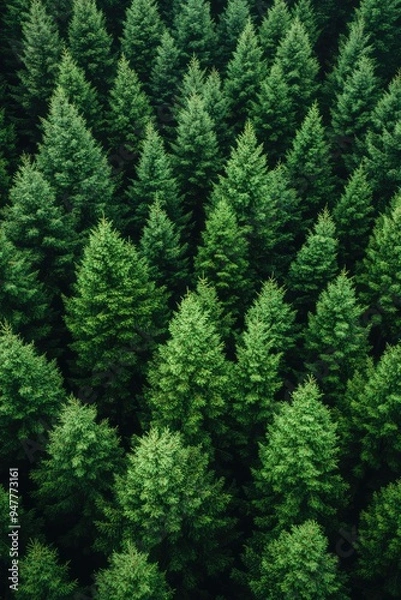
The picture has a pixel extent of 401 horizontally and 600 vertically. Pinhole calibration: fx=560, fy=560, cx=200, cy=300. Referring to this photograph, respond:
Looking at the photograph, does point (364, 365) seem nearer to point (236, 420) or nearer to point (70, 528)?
point (236, 420)

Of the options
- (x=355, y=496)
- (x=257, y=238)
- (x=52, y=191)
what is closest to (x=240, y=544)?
(x=355, y=496)

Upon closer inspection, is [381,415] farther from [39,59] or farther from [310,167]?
[39,59]

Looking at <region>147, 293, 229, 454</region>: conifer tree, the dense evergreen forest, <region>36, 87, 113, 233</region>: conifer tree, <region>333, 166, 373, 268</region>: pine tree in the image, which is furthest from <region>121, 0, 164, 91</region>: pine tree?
<region>147, 293, 229, 454</region>: conifer tree

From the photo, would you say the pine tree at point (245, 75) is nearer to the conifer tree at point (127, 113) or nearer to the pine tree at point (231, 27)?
the pine tree at point (231, 27)

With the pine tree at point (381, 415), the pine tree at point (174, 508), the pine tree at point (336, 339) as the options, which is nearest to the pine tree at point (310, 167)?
the pine tree at point (336, 339)

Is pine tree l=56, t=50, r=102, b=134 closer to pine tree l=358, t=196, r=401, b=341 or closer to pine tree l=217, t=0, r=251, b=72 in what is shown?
pine tree l=217, t=0, r=251, b=72

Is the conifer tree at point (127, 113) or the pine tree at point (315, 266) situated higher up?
the conifer tree at point (127, 113)
